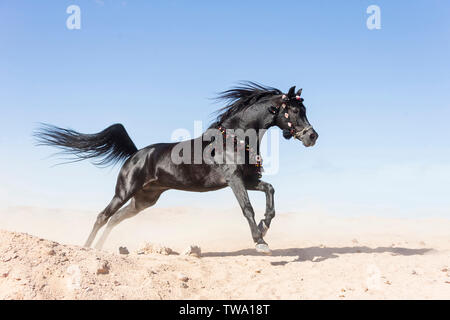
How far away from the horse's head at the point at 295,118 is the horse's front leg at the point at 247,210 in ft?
3.88

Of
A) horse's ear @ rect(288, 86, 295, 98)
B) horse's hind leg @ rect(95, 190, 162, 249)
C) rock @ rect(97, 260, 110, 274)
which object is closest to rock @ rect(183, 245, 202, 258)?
horse's hind leg @ rect(95, 190, 162, 249)

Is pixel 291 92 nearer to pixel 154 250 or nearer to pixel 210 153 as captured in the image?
pixel 210 153

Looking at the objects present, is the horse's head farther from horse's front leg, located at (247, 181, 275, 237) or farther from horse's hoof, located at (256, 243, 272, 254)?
horse's hoof, located at (256, 243, 272, 254)

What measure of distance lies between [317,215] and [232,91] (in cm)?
1702

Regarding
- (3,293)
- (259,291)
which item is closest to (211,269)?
(259,291)

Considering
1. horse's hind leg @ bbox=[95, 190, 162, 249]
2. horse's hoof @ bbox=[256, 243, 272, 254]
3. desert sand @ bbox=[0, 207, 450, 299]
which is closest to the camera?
desert sand @ bbox=[0, 207, 450, 299]

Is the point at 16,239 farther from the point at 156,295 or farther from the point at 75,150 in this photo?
the point at 75,150

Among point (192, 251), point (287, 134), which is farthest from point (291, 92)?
point (192, 251)

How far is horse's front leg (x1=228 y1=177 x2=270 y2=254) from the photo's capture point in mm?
5492

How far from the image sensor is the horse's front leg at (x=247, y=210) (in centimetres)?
549

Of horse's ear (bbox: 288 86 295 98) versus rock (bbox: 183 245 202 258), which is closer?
horse's ear (bbox: 288 86 295 98)

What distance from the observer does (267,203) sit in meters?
5.99
